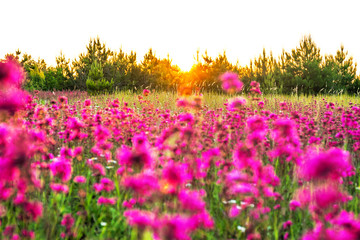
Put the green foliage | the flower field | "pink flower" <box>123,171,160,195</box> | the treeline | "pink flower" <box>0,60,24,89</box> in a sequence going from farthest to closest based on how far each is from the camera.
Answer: the treeline → the green foliage → "pink flower" <box>0,60,24,89</box> → "pink flower" <box>123,171,160,195</box> → the flower field

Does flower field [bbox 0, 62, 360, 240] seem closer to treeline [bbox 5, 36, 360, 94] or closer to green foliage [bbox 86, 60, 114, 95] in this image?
green foliage [bbox 86, 60, 114, 95]

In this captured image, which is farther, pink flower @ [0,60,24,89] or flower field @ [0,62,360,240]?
pink flower @ [0,60,24,89]

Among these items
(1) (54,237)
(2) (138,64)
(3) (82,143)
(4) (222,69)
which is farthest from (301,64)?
(1) (54,237)

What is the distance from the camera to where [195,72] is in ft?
72.7

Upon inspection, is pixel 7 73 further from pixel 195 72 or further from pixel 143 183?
pixel 195 72

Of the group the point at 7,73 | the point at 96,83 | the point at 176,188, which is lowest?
the point at 176,188

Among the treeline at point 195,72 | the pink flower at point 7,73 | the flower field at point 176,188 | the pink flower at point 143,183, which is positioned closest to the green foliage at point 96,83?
the treeline at point 195,72

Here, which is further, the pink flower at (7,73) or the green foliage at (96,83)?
the green foliage at (96,83)

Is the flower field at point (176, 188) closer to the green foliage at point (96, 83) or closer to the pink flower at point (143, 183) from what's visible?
the pink flower at point (143, 183)

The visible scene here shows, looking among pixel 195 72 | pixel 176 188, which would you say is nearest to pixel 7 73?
pixel 176 188

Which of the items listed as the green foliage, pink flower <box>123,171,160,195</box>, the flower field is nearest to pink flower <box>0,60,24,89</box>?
the flower field

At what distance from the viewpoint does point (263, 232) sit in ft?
8.35

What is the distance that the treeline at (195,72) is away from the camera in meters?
22.2

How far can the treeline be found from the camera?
22.2 m
